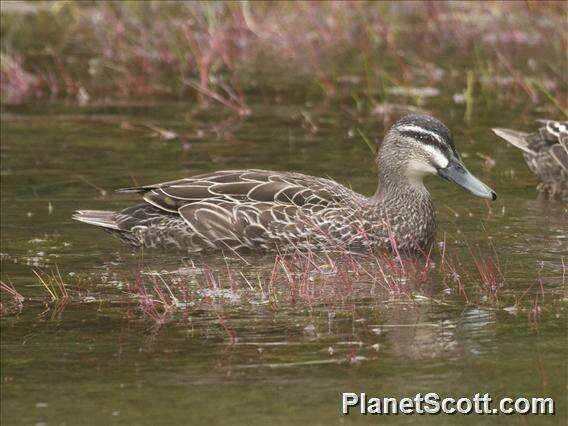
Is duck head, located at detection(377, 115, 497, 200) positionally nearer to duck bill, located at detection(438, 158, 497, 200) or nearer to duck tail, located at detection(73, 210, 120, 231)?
duck bill, located at detection(438, 158, 497, 200)

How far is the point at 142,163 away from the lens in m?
13.6

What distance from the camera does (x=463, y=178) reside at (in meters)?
10.9

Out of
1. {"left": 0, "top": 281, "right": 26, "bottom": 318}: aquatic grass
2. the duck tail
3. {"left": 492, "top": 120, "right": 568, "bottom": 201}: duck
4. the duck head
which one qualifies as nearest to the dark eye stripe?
the duck head

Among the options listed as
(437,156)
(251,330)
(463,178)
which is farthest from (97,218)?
(251,330)

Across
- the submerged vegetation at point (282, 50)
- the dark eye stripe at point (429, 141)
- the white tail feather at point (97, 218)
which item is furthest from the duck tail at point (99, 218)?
the submerged vegetation at point (282, 50)

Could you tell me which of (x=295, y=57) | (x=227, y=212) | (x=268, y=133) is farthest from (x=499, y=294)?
(x=295, y=57)

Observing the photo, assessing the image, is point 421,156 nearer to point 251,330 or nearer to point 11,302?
point 251,330

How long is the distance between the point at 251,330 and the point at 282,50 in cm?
1224

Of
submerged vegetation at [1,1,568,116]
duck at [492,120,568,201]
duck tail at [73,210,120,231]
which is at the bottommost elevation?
duck tail at [73,210,120,231]

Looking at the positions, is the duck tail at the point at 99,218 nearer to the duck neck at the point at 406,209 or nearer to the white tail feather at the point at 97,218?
the white tail feather at the point at 97,218

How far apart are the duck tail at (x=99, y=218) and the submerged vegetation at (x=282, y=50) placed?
16.2 feet

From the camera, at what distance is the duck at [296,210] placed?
10789mm

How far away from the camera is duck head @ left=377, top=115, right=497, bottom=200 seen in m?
10.9

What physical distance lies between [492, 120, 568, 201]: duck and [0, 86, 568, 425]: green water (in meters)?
0.23
